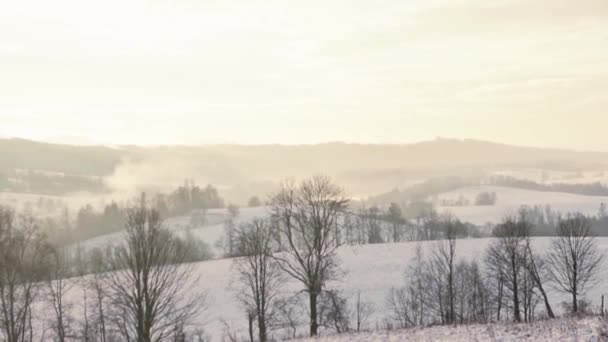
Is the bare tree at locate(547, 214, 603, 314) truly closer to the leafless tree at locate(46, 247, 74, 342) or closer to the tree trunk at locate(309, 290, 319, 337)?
the tree trunk at locate(309, 290, 319, 337)

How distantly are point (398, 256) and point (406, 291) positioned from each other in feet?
65.9

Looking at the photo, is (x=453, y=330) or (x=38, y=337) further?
(x=38, y=337)

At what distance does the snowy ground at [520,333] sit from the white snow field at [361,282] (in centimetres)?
3482

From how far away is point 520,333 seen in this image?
58.9 ft

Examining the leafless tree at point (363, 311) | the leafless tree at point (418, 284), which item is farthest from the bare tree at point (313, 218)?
the leafless tree at point (418, 284)

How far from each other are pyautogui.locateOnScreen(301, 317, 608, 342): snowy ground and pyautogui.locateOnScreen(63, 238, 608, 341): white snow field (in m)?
34.8

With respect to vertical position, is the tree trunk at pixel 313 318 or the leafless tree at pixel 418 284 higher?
the tree trunk at pixel 313 318

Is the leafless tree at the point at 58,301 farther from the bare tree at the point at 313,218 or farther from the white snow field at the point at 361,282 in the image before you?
the bare tree at the point at 313,218

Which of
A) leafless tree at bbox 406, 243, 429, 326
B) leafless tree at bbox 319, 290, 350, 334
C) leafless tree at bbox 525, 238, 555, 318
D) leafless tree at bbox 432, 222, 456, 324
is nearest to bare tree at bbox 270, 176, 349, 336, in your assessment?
leafless tree at bbox 319, 290, 350, 334

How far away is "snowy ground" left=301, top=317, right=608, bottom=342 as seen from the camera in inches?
622

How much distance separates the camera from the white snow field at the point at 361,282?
2660 inches

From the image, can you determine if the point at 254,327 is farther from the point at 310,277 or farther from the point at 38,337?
the point at 310,277

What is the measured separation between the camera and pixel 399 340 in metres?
19.9

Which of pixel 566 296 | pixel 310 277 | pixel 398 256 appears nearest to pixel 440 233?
pixel 398 256
